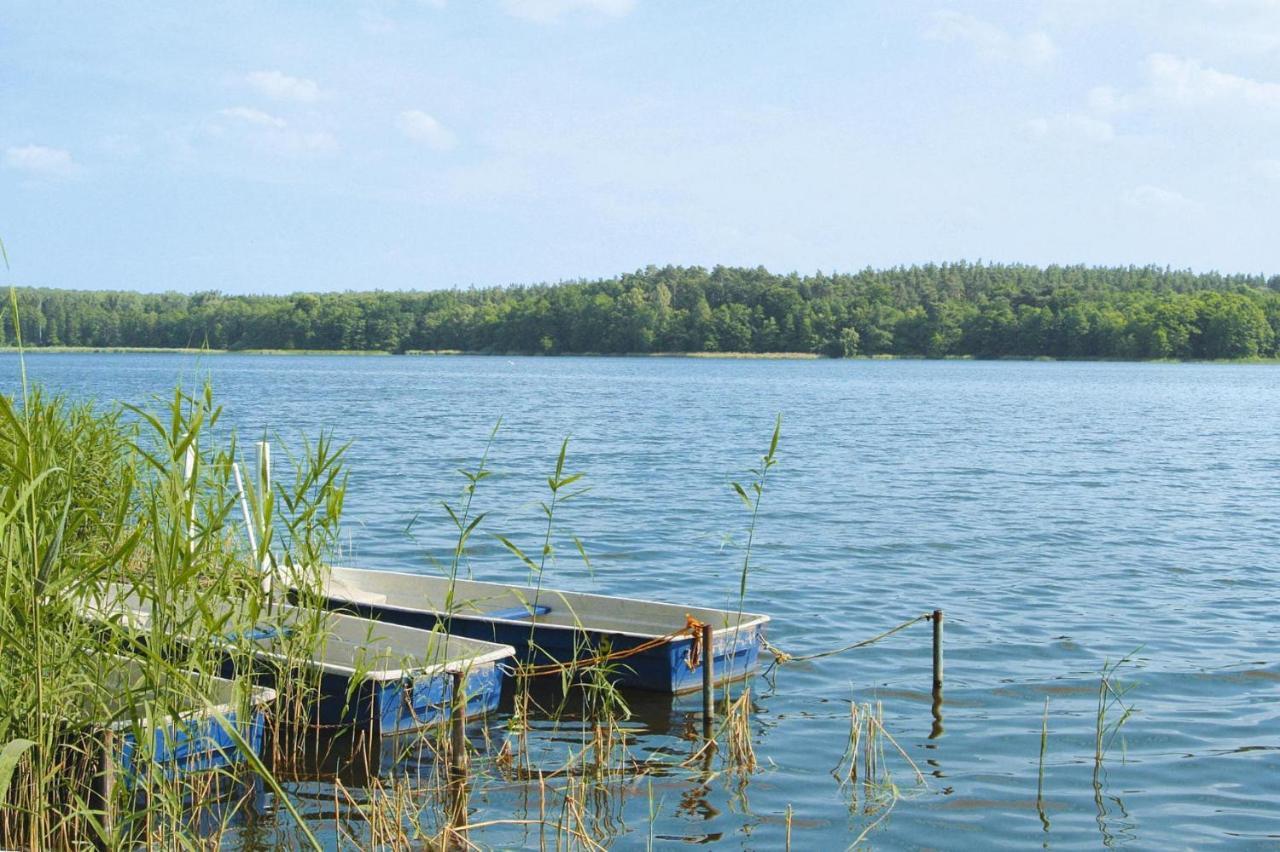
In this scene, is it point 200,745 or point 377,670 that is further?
point 377,670

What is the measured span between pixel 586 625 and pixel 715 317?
509 ft

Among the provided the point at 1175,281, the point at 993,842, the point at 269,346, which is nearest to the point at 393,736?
the point at 993,842

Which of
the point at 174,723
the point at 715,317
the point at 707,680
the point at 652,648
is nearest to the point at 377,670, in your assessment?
the point at 652,648

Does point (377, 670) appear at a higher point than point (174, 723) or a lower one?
lower

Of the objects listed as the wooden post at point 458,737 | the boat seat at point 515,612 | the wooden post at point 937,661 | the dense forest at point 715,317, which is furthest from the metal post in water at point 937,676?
the dense forest at point 715,317

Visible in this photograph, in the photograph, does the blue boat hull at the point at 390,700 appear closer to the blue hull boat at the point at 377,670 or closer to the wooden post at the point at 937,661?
the blue hull boat at the point at 377,670

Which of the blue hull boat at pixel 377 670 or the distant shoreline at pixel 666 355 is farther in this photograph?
the distant shoreline at pixel 666 355

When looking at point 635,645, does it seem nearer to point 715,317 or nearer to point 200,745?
point 200,745

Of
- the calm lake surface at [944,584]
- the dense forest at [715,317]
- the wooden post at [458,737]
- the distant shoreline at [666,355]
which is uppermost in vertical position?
the dense forest at [715,317]

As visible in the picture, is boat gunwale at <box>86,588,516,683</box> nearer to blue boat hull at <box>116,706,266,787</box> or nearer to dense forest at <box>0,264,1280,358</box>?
blue boat hull at <box>116,706,266,787</box>

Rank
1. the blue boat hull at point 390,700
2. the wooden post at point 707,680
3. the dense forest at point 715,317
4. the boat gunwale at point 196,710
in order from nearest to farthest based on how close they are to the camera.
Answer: the boat gunwale at point 196,710
the blue boat hull at point 390,700
the wooden post at point 707,680
the dense forest at point 715,317

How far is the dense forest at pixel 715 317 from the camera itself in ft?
494

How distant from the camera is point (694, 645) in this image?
35.6ft

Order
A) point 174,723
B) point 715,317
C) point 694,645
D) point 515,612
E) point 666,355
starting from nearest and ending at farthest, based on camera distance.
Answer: point 174,723 → point 694,645 → point 515,612 → point 715,317 → point 666,355
